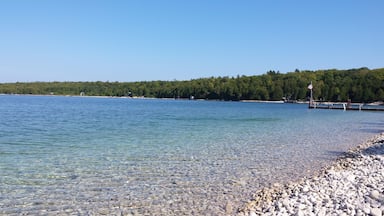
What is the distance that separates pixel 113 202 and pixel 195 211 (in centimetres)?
197

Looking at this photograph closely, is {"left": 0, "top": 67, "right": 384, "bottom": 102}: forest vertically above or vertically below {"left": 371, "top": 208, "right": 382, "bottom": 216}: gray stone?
above

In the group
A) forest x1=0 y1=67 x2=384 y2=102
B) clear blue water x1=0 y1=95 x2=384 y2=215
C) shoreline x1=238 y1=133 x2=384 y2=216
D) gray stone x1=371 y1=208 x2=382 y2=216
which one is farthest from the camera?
forest x1=0 y1=67 x2=384 y2=102

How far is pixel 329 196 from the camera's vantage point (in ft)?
28.5

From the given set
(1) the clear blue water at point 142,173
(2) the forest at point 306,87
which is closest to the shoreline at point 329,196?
(1) the clear blue water at point 142,173

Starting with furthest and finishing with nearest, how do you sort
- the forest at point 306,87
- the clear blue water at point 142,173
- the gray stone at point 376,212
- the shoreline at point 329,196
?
the forest at point 306,87
the clear blue water at point 142,173
the shoreline at point 329,196
the gray stone at point 376,212

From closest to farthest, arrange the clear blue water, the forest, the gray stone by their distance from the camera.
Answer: the gray stone → the clear blue water → the forest

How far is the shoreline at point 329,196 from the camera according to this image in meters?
7.57

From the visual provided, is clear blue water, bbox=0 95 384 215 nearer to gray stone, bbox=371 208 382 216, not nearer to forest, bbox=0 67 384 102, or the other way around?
gray stone, bbox=371 208 382 216

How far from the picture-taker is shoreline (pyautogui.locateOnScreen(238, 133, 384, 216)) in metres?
7.57

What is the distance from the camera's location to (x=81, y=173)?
12.2m

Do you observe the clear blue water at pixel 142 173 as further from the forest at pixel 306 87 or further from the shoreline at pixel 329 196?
the forest at pixel 306 87

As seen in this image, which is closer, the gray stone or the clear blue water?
the gray stone

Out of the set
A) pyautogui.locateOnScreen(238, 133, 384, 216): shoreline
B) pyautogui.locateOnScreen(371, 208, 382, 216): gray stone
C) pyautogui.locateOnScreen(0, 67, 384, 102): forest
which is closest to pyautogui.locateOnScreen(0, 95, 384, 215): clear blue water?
pyautogui.locateOnScreen(238, 133, 384, 216): shoreline

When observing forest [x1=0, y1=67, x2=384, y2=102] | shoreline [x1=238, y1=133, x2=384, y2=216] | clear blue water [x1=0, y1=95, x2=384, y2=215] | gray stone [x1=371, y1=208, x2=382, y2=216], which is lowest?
clear blue water [x1=0, y1=95, x2=384, y2=215]
